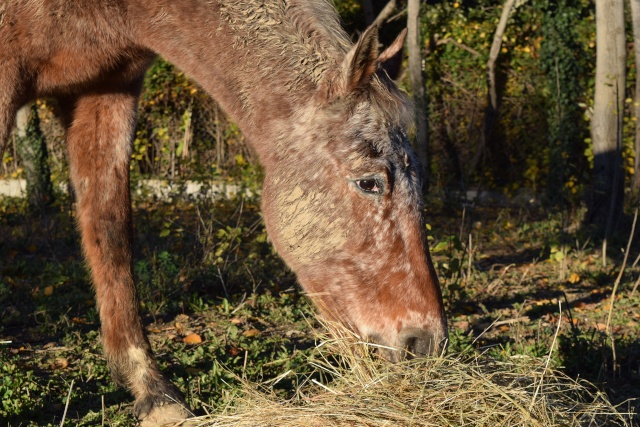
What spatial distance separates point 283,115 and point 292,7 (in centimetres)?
54

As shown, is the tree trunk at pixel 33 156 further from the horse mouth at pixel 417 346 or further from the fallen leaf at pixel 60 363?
the horse mouth at pixel 417 346

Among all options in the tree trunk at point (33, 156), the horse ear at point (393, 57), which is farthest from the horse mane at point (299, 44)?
the tree trunk at point (33, 156)

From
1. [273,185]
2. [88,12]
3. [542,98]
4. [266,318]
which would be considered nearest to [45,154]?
[266,318]

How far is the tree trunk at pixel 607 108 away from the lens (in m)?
8.31

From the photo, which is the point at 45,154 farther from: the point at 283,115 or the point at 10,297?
the point at 283,115

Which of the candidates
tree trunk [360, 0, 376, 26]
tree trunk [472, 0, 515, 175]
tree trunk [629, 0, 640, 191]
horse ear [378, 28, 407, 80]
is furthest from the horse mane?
tree trunk [360, 0, 376, 26]

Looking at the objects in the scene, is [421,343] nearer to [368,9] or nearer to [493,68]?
[493,68]

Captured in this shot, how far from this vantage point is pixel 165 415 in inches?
140

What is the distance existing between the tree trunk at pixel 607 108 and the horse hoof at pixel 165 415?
235 inches

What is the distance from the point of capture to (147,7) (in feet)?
11.9

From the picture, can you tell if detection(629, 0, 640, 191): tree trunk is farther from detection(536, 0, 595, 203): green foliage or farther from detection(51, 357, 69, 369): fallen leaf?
detection(51, 357, 69, 369): fallen leaf

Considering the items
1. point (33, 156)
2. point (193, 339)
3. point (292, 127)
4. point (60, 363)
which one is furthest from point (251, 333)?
point (33, 156)

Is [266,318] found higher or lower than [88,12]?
lower

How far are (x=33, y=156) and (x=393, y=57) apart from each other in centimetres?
645
